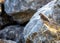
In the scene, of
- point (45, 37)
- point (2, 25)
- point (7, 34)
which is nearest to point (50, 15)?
point (45, 37)

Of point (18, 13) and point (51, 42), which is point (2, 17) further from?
point (51, 42)

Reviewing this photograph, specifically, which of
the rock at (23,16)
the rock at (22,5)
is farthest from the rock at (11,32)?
the rock at (22,5)

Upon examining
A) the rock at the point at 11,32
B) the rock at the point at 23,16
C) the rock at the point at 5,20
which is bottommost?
the rock at the point at 11,32

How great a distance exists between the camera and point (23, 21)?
9.84ft

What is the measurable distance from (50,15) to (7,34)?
1979 mm

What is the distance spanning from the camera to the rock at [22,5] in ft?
9.05

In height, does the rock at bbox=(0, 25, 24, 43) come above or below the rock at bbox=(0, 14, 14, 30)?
below

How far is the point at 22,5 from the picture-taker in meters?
2.86

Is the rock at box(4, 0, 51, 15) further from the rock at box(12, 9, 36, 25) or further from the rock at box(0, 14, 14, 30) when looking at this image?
the rock at box(0, 14, 14, 30)

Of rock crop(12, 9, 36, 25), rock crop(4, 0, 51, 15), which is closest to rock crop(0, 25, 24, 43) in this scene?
rock crop(12, 9, 36, 25)

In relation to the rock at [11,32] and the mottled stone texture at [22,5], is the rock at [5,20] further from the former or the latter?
the mottled stone texture at [22,5]

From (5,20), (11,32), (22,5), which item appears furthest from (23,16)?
(5,20)

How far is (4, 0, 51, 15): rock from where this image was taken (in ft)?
9.05

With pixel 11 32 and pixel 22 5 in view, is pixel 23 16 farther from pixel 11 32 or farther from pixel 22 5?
pixel 11 32
